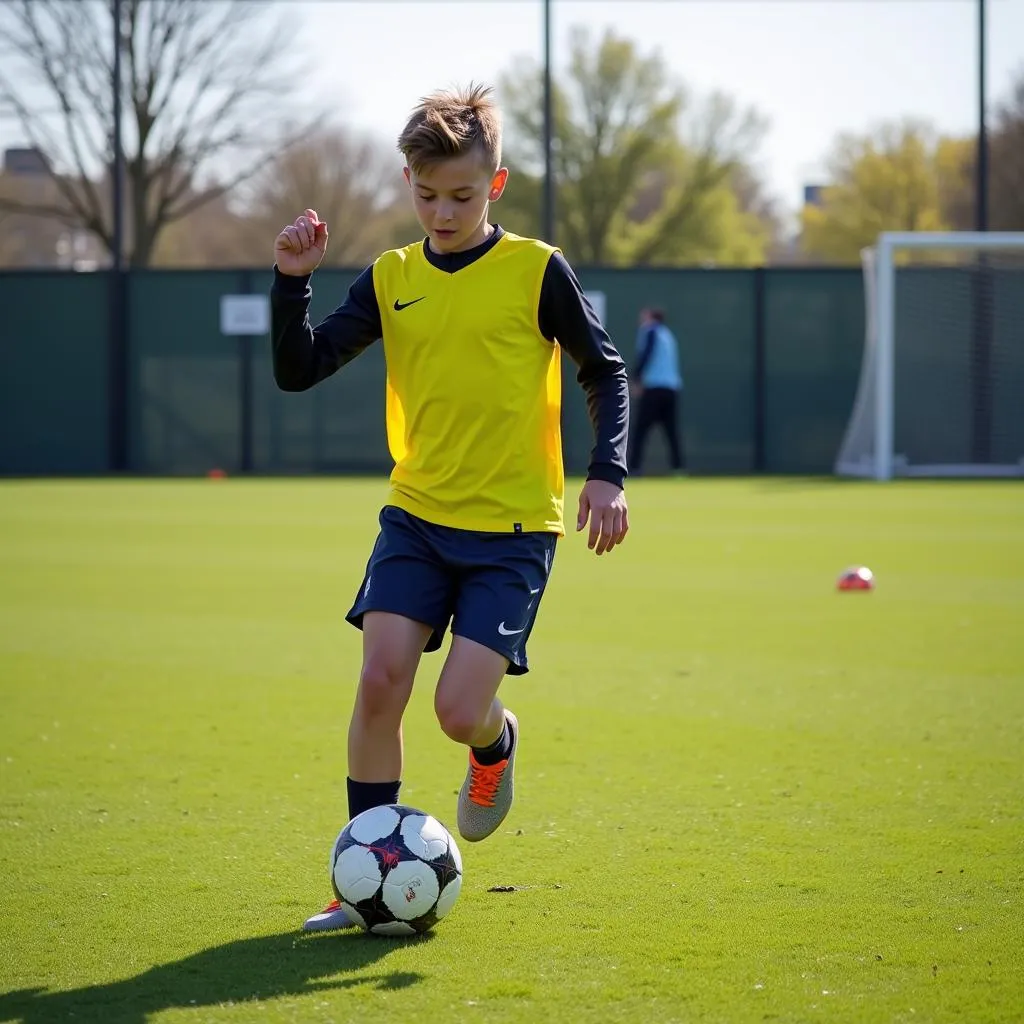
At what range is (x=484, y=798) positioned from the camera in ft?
14.6

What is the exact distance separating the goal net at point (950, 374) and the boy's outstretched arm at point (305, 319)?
18.7 meters

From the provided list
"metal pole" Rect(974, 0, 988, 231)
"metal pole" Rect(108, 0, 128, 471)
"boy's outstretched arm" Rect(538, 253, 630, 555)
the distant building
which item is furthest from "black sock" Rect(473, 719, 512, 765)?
"metal pole" Rect(974, 0, 988, 231)

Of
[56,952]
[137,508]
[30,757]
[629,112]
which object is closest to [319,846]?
[56,952]

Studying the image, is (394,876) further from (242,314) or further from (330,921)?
(242,314)

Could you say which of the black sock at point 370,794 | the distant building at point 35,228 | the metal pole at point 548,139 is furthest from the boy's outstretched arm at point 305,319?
the distant building at point 35,228

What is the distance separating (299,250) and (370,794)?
1.39m

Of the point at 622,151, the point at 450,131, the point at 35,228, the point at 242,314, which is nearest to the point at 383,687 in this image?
the point at 450,131

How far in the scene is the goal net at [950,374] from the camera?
75.2 feet

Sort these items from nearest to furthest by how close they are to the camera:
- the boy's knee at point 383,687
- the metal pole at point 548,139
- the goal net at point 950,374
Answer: the boy's knee at point 383,687, the goal net at point 950,374, the metal pole at point 548,139

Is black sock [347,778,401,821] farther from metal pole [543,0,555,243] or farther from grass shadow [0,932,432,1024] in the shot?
metal pole [543,0,555,243]

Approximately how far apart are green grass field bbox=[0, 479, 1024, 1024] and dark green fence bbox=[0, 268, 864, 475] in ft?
43.1

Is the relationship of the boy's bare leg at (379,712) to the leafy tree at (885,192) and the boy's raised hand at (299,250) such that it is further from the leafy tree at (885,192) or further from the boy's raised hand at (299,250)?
the leafy tree at (885,192)

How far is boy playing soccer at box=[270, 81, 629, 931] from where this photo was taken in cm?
413

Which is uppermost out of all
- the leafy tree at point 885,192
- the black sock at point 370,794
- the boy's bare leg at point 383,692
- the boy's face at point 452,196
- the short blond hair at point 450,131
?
the leafy tree at point 885,192
